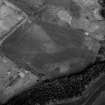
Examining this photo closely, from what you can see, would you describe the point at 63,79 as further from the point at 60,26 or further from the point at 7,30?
the point at 7,30

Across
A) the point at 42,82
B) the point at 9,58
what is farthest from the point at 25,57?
the point at 42,82

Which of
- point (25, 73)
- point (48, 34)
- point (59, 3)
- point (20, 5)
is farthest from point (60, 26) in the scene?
point (25, 73)

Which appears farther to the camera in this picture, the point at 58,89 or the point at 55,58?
the point at 55,58

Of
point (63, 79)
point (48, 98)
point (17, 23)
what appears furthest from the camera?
point (17, 23)

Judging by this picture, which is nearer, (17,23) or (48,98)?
A: (48,98)

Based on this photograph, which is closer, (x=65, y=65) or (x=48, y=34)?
(x=65, y=65)

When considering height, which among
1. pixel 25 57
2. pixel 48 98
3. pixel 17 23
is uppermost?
pixel 17 23

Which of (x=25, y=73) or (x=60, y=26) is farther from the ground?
(x=60, y=26)

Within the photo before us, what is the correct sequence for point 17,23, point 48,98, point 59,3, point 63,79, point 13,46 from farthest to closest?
point 59,3 → point 17,23 → point 13,46 → point 63,79 → point 48,98

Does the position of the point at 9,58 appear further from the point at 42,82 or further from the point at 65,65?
the point at 65,65
